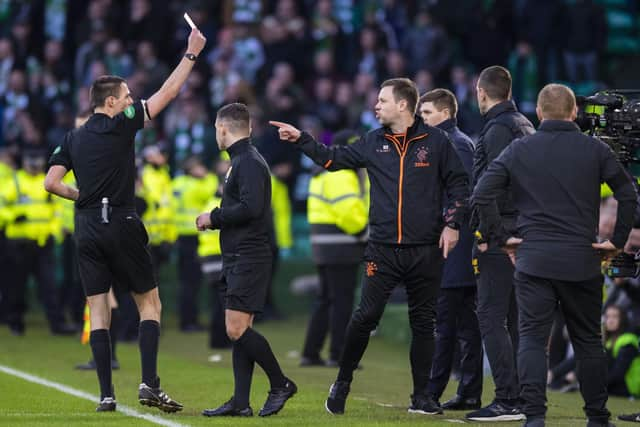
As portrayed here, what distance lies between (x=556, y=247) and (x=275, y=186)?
10.4 m

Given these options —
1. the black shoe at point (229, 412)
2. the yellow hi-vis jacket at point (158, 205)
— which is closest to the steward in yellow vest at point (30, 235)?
the yellow hi-vis jacket at point (158, 205)

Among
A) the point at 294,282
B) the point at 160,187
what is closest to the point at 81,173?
the point at 160,187

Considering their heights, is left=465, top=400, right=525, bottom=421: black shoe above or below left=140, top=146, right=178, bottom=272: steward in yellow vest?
below

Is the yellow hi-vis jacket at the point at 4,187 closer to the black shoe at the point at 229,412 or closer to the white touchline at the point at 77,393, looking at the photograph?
the white touchline at the point at 77,393

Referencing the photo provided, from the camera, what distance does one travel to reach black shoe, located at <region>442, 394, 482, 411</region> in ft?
35.0

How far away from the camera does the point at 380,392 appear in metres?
12.0

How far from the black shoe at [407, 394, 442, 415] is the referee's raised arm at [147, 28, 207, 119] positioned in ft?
8.68

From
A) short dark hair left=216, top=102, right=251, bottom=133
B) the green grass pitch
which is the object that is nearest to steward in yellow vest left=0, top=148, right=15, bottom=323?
the green grass pitch

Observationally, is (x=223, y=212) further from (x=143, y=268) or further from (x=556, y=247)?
(x=556, y=247)

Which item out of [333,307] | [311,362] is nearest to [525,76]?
[333,307]

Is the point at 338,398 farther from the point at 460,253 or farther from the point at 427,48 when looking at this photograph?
the point at 427,48

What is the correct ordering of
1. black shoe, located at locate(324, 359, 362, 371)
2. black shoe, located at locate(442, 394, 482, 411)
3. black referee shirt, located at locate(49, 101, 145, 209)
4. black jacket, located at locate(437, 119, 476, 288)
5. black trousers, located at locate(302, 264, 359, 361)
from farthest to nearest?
black shoe, located at locate(324, 359, 362, 371)
black trousers, located at locate(302, 264, 359, 361)
black jacket, located at locate(437, 119, 476, 288)
black shoe, located at locate(442, 394, 482, 411)
black referee shirt, located at locate(49, 101, 145, 209)

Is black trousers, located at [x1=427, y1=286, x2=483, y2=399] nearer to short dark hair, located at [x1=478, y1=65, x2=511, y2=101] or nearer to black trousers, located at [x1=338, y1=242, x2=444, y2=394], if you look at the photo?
black trousers, located at [x1=338, y1=242, x2=444, y2=394]

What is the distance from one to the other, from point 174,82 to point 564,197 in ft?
9.24
